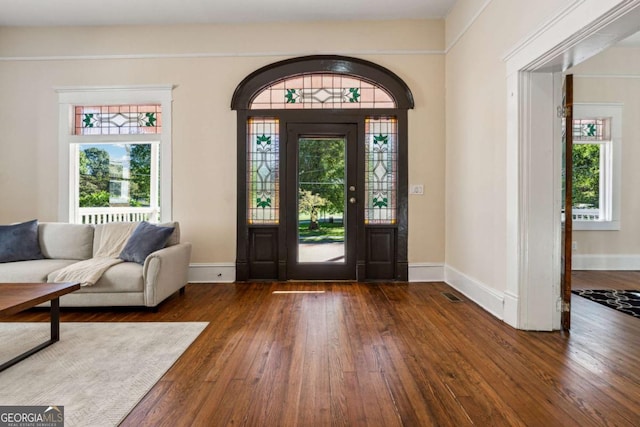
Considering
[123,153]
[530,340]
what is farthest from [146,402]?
[123,153]

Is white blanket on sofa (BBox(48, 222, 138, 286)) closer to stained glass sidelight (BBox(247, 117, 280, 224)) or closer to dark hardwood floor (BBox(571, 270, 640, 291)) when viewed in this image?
stained glass sidelight (BBox(247, 117, 280, 224))

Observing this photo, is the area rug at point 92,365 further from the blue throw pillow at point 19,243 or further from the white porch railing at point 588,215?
the white porch railing at point 588,215

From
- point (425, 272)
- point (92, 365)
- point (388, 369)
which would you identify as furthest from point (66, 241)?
point (425, 272)

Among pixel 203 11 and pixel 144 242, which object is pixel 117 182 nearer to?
pixel 144 242

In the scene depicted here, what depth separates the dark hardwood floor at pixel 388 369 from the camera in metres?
1.57

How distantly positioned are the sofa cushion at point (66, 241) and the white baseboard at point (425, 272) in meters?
3.80

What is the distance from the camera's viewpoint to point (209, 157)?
4.27 metres

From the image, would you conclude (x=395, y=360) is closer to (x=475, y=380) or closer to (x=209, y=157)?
(x=475, y=380)

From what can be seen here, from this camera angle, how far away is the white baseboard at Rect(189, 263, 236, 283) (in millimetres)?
4266

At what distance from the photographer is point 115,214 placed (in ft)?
15.2

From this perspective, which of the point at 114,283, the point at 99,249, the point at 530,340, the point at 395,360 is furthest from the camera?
the point at 99,249

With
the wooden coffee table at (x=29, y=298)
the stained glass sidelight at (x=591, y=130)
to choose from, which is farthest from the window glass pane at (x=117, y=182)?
the stained glass sidelight at (x=591, y=130)

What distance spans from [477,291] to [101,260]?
12.5 feet

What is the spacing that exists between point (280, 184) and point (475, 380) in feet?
10.1
